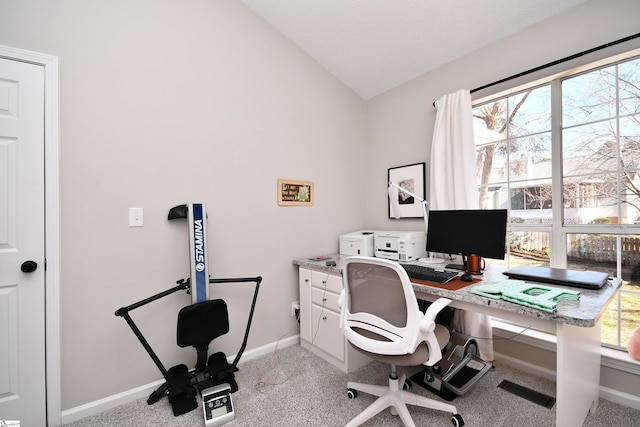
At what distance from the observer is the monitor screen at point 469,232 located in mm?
1764

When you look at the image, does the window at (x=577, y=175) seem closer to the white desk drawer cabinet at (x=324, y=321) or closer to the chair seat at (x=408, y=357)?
the chair seat at (x=408, y=357)

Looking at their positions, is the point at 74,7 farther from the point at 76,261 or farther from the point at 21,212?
the point at 76,261

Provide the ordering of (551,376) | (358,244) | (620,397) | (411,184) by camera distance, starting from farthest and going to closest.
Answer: (411,184)
(358,244)
(551,376)
(620,397)

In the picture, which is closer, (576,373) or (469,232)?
(576,373)

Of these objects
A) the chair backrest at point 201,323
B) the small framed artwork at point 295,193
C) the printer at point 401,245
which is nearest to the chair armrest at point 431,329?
the printer at point 401,245

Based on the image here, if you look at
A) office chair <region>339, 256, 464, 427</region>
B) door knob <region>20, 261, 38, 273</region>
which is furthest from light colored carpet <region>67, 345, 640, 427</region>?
door knob <region>20, 261, 38, 273</region>

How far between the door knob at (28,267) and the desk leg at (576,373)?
105 inches

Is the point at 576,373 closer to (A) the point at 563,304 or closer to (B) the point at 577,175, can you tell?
(A) the point at 563,304

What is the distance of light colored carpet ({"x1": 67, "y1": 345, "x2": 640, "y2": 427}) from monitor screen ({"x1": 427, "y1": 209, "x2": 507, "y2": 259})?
0.91 metres

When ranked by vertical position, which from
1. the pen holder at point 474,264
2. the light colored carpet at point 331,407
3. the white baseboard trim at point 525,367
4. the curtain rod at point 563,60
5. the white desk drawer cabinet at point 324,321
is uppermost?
the curtain rod at point 563,60

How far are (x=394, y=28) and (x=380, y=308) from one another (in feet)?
7.04

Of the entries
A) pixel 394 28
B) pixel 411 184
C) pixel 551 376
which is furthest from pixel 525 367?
pixel 394 28

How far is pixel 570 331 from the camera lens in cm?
120

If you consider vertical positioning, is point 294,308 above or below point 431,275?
below
